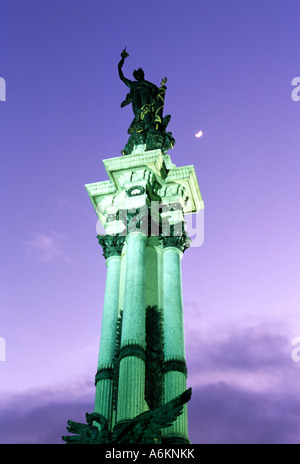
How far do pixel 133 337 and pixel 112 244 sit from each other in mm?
4441

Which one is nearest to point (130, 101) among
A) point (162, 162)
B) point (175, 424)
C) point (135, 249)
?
point (162, 162)

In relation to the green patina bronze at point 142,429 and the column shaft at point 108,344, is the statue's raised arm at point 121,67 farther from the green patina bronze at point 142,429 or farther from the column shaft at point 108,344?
the green patina bronze at point 142,429

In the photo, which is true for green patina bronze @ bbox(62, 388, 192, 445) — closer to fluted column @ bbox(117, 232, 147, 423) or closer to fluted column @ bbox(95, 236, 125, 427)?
fluted column @ bbox(117, 232, 147, 423)

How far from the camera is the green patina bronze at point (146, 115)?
65.0 ft

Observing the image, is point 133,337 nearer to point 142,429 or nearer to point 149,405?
point 149,405

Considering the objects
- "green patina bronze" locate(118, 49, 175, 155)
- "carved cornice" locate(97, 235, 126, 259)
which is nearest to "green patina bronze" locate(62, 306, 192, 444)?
"carved cornice" locate(97, 235, 126, 259)

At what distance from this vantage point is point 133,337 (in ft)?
46.2

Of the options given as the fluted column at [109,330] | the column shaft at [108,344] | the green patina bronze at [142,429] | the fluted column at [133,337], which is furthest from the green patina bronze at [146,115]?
the green patina bronze at [142,429]

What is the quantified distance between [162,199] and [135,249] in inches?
115

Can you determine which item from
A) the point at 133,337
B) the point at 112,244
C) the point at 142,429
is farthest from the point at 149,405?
the point at 112,244

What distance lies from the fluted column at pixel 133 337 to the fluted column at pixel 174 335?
87 centimetres

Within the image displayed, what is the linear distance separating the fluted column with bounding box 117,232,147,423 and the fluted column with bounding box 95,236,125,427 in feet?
3.10

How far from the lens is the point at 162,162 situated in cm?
1864
